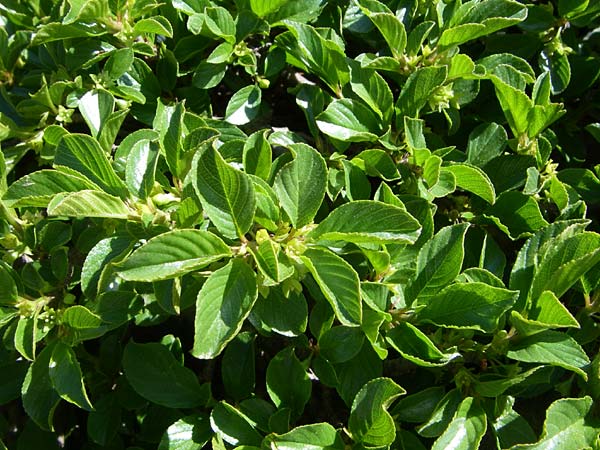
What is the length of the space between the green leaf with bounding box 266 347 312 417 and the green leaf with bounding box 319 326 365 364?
8cm

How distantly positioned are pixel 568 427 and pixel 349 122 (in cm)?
83

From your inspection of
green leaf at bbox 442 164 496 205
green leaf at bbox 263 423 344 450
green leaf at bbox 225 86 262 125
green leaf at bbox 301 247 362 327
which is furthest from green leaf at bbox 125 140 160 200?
green leaf at bbox 442 164 496 205

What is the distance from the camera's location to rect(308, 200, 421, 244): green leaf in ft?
4.07

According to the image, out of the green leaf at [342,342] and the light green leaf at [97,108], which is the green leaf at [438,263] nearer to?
the green leaf at [342,342]

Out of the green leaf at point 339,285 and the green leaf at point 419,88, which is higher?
the green leaf at point 419,88

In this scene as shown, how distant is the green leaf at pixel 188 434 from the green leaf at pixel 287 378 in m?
0.17

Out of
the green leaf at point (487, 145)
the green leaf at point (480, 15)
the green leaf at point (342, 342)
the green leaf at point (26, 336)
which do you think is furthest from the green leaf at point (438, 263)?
the green leaf at point (26, 336)

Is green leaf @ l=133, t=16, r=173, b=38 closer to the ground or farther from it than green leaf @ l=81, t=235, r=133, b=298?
farther from it

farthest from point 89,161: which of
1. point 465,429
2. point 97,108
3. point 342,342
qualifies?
point 465,429

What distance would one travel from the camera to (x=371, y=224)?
1267 millimetres

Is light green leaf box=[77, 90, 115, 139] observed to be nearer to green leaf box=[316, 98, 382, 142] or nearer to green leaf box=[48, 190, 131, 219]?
green leaf box=[48, 190, 131, 219]

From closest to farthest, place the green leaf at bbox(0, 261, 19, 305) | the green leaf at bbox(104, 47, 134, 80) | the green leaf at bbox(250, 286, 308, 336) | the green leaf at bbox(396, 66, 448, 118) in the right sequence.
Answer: the green leaf at bbox(250, 286, 308, 336) → the green leaf at bbox(0, 261, 19, 305) → the green leaf at bbox(396, 66, 448, 118) → the green leaf at bbox(104, 47, 134, 80)

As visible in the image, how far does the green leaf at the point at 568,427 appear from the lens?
1341mm

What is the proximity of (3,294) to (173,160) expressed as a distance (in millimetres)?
481
